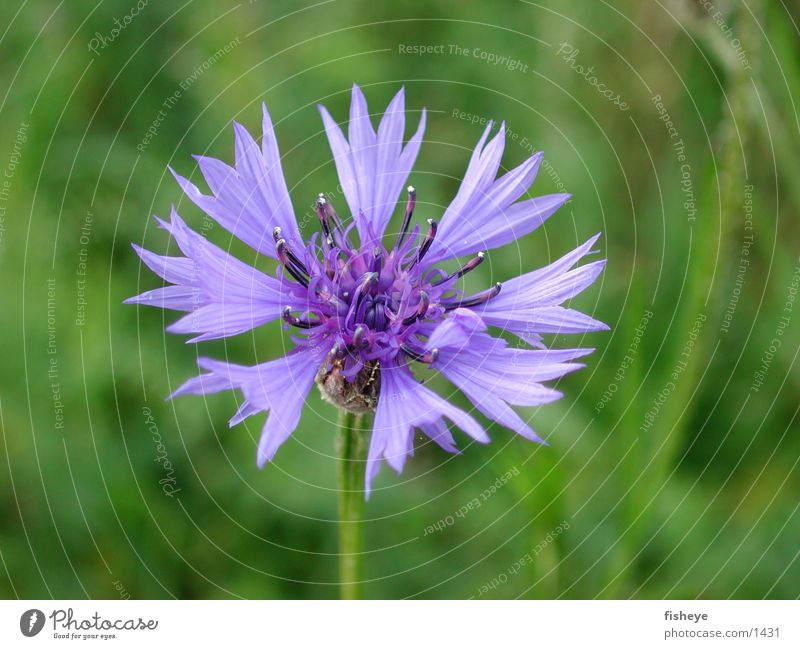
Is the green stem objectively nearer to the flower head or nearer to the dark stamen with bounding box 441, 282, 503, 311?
the flower head

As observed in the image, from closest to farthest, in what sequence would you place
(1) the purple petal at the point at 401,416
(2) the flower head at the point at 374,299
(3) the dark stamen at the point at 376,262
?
1. (1) the purple petal at the point at 401,416
2. (2) the flower head at the point at 374,299
3. (3) the dark stamen at the point at 376,262

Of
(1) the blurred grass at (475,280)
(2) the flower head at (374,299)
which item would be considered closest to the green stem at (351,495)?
(2) the flower head at (374,299)

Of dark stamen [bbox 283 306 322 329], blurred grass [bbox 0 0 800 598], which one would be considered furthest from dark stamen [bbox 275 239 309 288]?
blurred grass [bbox 0 0 800 598]

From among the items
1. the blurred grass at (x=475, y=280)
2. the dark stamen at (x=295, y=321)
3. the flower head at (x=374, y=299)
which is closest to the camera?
the flower head at (x=374, y=299)

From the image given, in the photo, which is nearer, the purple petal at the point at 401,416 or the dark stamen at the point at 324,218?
the purple petal at the point at 401,416

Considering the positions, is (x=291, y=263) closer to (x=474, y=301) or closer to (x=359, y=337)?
(x=359, y=337)

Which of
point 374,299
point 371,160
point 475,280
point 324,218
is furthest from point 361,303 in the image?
point 475,280

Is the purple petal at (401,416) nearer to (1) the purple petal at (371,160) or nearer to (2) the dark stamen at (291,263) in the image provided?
(2) the dark stamen at (291,263)
